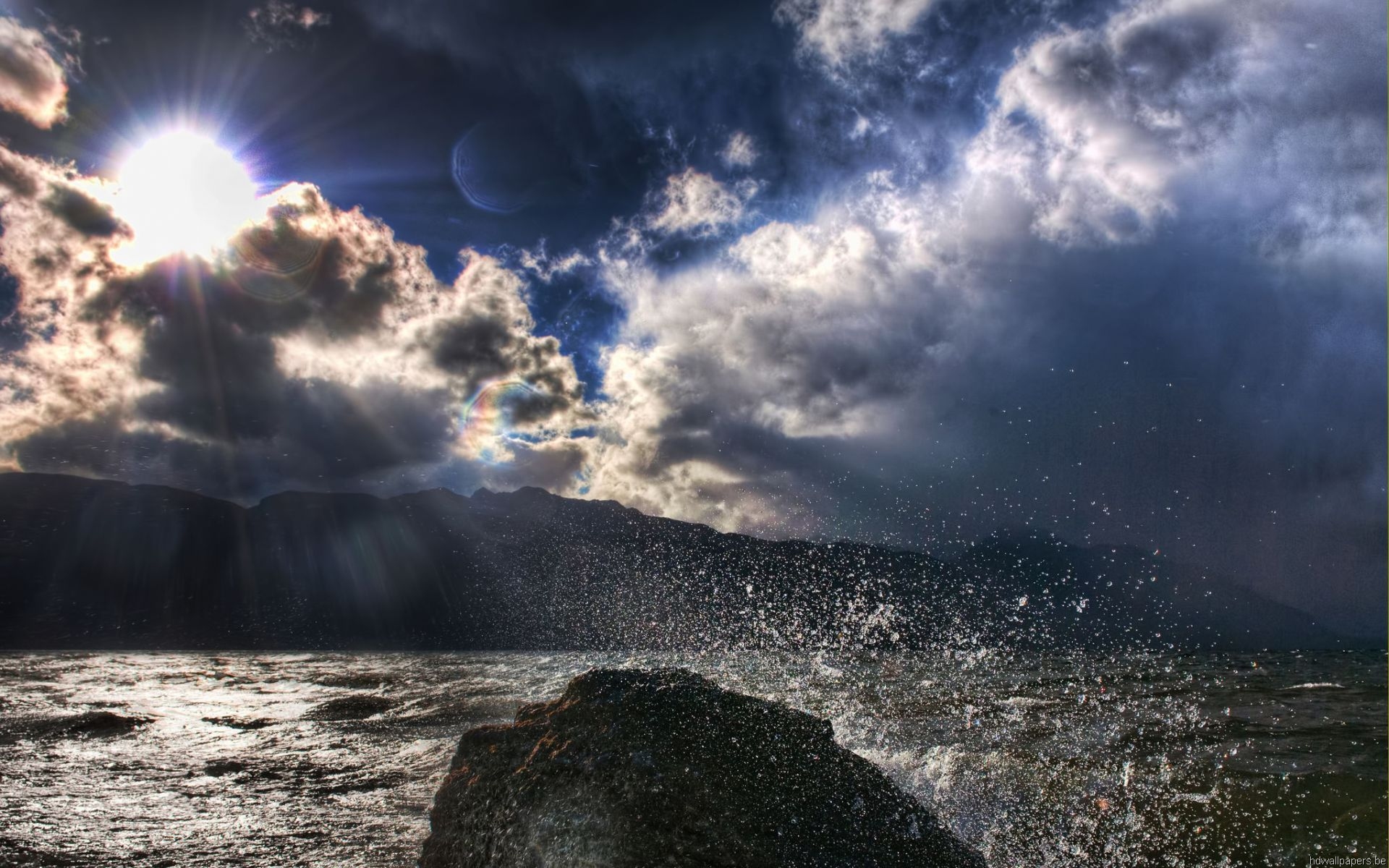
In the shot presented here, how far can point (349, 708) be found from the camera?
2022 cm

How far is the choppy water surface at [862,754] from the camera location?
7.53m

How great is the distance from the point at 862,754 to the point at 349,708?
56.9 feet

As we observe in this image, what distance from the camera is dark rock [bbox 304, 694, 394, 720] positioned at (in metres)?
18.1

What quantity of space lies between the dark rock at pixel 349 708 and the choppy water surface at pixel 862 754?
208 mm

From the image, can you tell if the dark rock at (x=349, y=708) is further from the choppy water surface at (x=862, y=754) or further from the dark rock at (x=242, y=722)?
the dark rock at (x=242, y=722)

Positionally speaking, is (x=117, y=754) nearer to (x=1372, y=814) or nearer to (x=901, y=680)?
(x=1372, y=814)

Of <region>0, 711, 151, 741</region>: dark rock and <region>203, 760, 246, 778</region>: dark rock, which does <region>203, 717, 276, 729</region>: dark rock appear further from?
<region>203, 760, 246, 778</region>: dark rock

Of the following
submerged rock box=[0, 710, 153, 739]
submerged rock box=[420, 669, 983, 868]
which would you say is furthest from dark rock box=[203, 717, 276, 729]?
submerged rock box=[420, 669, 983, 868]

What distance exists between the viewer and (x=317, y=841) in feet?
23.5

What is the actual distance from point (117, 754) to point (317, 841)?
875cm

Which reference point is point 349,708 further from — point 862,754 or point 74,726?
point 862,754

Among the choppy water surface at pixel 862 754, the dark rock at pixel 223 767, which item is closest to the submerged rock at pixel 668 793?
the choppy water surface at pixel 862 754

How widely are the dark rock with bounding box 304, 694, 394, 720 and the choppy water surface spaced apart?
0.68 ft

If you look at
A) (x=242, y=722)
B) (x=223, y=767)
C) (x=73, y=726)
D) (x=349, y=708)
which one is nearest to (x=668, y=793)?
(x=223, y=767)
